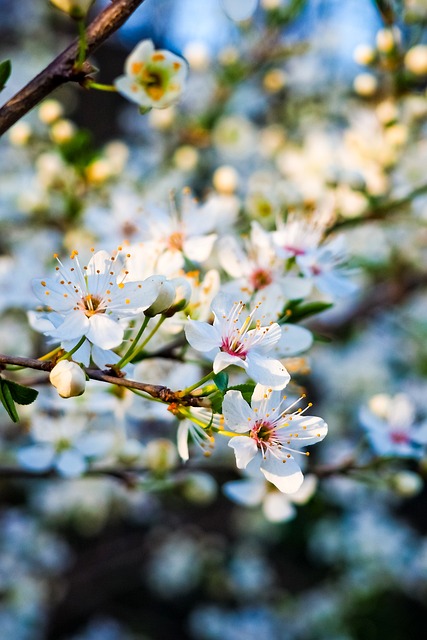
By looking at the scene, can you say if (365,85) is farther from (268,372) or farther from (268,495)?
(268,372)

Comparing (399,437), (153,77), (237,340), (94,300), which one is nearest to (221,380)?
(237,340)

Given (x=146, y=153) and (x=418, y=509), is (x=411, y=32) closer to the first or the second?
(x=146, y=153)

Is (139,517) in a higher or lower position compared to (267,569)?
higher

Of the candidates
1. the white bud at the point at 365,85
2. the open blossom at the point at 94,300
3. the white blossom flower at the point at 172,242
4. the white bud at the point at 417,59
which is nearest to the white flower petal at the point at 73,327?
the open blossom at the point at 94,300

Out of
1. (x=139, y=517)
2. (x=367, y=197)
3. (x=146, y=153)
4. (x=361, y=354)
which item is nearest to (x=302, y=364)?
(x=367, y=197)

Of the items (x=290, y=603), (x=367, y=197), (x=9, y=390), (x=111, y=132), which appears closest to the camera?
(x=9, y=390)

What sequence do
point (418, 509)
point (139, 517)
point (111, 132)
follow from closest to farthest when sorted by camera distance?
point (139, 517), point (418, 509), point (111, 132)

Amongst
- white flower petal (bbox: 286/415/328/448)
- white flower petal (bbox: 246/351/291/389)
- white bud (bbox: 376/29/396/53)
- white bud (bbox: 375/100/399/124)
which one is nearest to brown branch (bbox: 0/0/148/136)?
white flower petal (bbox: 246/351/291/389)
